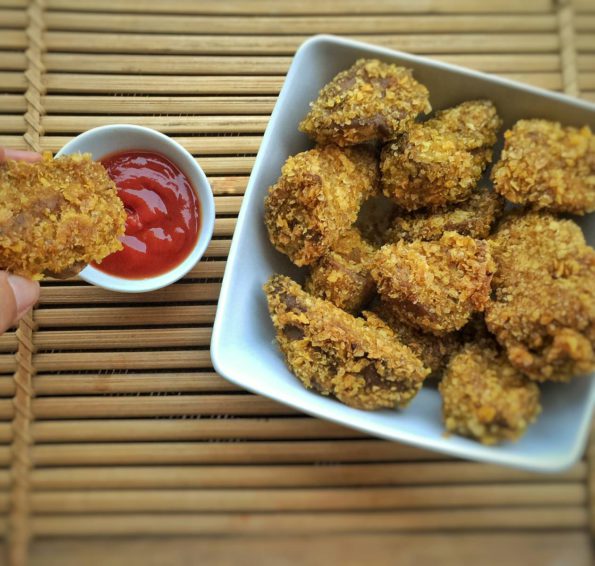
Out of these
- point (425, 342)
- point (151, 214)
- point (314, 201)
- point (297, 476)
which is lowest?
point (297, 476)

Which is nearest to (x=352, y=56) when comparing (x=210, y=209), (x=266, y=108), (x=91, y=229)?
(x=266, y=108)

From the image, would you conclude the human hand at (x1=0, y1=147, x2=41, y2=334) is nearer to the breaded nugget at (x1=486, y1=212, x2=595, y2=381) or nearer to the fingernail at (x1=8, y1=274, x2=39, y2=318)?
the fingernail at (x1=8, y1=274, x2=39, y2=318)

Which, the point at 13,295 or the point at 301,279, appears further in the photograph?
the point at 301,279

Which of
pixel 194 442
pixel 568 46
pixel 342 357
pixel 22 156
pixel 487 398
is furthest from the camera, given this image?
pixel 568 46

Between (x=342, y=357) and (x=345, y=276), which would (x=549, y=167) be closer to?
(x=345, y=276)

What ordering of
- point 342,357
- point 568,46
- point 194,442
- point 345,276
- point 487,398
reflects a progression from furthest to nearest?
point 568,46
point 194,442
point 345,276
point 342,357
point 487,398

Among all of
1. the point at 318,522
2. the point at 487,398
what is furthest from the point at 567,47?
the point at 318,522
